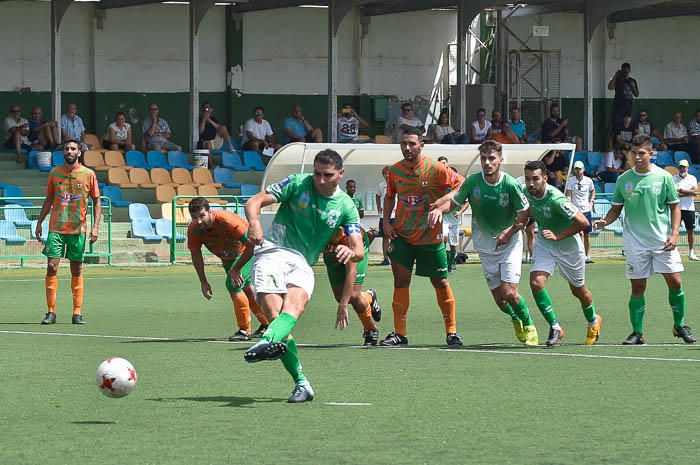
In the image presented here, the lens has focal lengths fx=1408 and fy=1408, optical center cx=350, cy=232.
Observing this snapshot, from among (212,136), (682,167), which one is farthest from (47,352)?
(212,136)

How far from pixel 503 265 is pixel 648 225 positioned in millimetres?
1346

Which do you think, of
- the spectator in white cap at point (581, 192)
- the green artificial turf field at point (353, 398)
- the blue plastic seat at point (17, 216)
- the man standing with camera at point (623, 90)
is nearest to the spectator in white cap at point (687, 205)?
the spectator in white cap at point (581, 192)

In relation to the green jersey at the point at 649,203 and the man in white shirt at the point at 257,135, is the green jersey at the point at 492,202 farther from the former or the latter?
the man in white shirt at the point at 257,135

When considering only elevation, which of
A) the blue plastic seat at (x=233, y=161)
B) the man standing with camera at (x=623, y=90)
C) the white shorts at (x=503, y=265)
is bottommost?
the white shorts at (x=503, y=265)

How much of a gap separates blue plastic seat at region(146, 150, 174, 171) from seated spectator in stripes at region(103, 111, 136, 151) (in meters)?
0.41

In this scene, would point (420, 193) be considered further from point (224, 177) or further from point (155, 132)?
point (155, 132)

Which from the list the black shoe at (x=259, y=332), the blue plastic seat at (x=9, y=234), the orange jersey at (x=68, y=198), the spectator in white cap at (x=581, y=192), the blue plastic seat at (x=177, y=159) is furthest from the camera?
the blue plastic seat at (x=177, y=159)

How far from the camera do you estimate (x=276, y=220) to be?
9.34 m

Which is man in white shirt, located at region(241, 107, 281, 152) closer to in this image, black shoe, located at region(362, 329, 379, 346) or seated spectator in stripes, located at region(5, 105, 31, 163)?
seated spectator in stripes, located at region(5, 105, 31, 163)

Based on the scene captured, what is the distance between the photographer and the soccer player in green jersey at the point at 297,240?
883 centimetres

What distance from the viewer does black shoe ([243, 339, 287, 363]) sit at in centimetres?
816

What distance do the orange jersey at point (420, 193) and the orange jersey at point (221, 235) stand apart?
1540 millimetres

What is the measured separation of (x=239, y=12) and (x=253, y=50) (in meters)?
1.12

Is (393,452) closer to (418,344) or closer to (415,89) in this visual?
(418,344)
